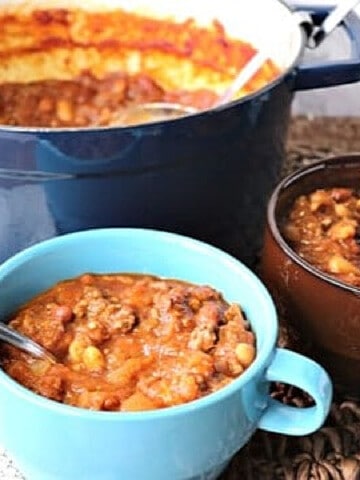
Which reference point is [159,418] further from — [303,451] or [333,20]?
[333,20]

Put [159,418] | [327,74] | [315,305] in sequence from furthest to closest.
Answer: [327,74] < [315,305] < [159,418]

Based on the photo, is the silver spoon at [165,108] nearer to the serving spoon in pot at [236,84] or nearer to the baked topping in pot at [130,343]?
the serving spoon in pot at [236,84]

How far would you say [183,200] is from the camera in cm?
73

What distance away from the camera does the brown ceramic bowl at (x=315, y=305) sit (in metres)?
0.65

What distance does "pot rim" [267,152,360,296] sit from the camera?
25.4 inches

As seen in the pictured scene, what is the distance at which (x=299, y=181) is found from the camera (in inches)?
29.1

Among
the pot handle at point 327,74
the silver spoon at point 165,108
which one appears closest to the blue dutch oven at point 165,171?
the pot handle at point 327,74

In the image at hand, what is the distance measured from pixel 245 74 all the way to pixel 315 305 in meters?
0.30

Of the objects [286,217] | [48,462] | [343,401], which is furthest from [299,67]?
[48,462]

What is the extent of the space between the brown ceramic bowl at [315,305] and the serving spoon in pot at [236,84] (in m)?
0.12

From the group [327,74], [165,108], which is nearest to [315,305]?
[327,74]

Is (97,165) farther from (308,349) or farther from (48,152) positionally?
(308,349)

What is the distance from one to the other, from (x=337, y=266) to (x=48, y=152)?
192 millimetres

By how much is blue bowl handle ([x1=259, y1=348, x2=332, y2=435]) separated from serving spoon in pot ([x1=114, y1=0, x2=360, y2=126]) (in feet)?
0.73
